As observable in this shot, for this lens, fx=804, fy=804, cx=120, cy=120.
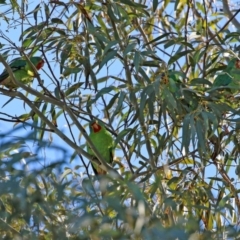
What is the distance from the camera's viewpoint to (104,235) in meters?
1.26

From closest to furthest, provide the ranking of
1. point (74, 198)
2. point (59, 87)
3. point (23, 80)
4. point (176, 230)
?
1. point (176, 230)
2. point (74, 198)
3. point (59, 87)
4. point (23, 80)

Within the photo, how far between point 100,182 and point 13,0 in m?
2.04

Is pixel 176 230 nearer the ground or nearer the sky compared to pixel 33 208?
→ nearer the ground

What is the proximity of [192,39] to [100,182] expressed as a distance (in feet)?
7.12

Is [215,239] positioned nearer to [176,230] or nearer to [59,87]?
[176,230]

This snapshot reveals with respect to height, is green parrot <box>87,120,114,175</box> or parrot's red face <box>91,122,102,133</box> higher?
parrot's red face <box>91,122,102,133</box>

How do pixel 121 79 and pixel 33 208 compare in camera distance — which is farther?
pixel 121 79

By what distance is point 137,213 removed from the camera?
4.23 feet

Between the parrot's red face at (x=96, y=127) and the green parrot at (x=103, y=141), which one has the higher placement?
the parrot's red face at (x=96, y=127)

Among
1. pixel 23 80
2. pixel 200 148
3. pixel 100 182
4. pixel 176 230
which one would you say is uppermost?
pixel 23 80

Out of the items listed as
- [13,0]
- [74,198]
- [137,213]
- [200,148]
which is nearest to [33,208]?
[74,198]

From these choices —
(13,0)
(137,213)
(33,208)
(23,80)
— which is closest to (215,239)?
(137,213)

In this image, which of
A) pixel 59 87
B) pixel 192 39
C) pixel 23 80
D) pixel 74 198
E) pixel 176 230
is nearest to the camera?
pixel 176 230

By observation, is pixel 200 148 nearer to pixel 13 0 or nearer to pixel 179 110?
pixel 179 110
